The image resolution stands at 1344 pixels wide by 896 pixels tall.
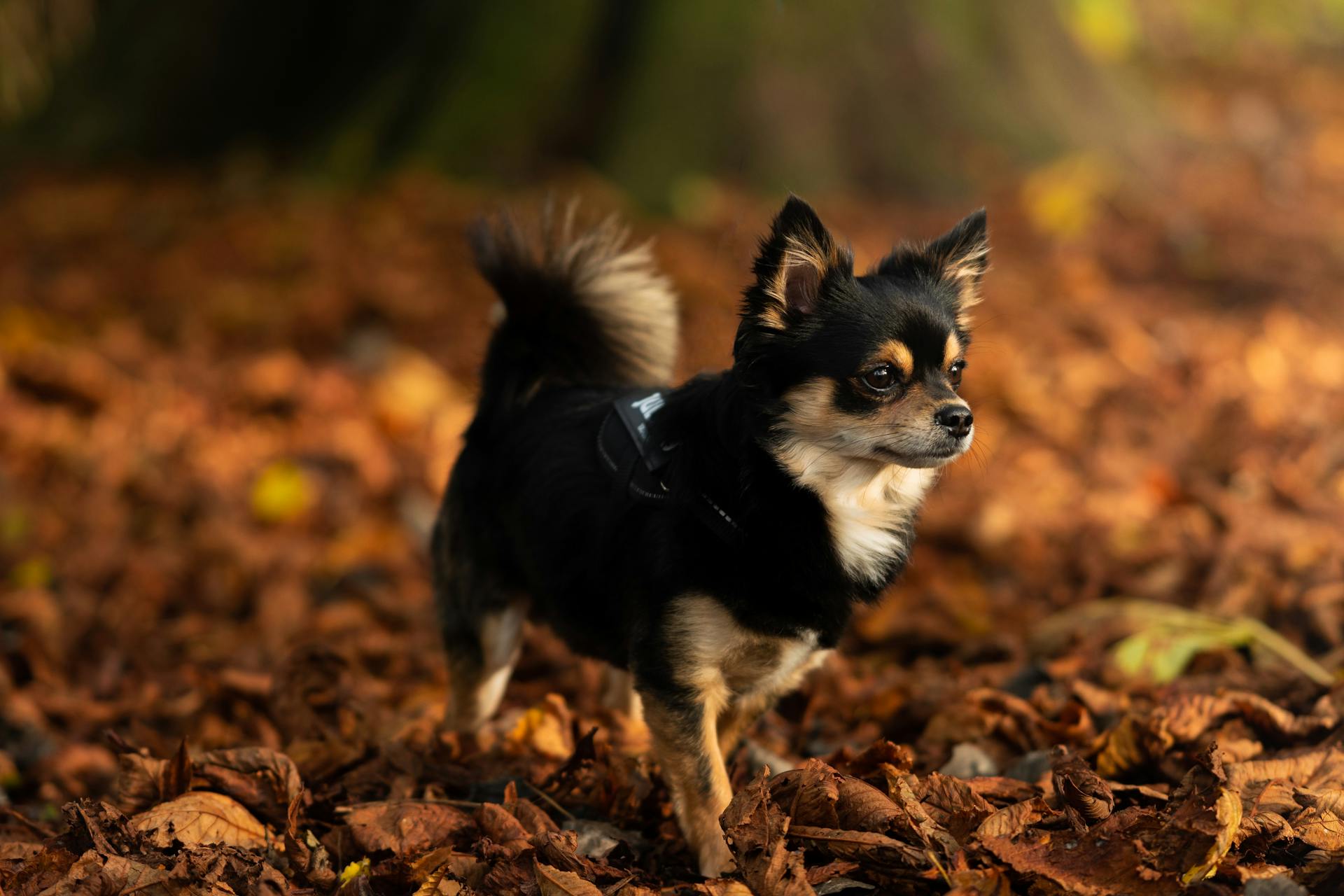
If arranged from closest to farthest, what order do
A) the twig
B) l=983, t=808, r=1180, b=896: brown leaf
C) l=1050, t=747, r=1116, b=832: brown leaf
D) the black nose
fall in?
l=983, t=808, r=1180, b=896: brown leaf
l=1050, t=747, r=1116, b=832: brown leaf
the black nose
the twig

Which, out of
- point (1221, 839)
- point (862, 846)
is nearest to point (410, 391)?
point (862, 846)

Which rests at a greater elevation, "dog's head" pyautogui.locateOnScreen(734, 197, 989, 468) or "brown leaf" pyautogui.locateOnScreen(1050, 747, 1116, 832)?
"dog's head" pyautogui.locateOnScreen(734, 197, 989, 468)

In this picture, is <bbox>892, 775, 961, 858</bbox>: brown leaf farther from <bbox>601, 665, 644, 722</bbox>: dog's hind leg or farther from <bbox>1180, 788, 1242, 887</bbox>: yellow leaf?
<bbox>601, 665, 644, 722</bbox>: dog's hind leg

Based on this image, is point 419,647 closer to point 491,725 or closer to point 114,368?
point 491,725

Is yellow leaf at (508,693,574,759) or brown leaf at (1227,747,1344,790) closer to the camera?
brown leaf at (1227,747,1344,790)

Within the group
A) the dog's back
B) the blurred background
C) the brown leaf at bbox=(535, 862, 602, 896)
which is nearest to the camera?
the brown leaf at bbox=(535, 862, 602, 896)

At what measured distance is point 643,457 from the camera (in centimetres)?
347

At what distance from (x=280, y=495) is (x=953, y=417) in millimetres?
4182

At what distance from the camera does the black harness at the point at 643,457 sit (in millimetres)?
3242

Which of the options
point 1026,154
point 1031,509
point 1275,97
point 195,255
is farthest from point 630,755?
point 1275,97

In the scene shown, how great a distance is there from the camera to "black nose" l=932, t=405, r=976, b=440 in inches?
127

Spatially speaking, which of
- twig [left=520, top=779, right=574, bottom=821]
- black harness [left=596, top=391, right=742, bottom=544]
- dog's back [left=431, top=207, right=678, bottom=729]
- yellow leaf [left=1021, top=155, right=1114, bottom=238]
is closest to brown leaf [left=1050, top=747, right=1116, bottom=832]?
black harness [left=596, top=391, right=742, bottom=544]

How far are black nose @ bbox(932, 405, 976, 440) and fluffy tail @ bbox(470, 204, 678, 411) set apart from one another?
127 cm

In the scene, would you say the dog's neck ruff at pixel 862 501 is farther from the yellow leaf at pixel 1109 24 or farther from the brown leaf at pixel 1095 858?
the yellow leaf at pixel 1109 24
